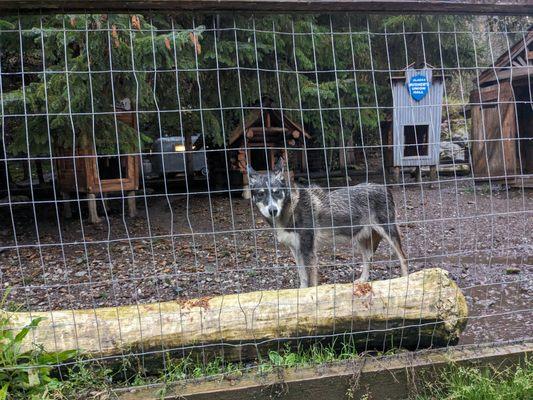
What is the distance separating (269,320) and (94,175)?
5.06 m

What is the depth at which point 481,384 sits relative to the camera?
9.39 feet

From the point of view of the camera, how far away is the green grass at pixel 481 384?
2816 millimetres

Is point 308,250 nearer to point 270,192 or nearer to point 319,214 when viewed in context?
point 319,214

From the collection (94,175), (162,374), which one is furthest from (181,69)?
(162,374)

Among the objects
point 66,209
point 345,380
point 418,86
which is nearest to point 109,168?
point 66,209

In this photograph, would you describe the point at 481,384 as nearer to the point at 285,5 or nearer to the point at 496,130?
the point at 285,5

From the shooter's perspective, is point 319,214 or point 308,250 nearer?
point 308,250

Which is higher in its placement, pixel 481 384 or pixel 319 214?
pixel 319 214

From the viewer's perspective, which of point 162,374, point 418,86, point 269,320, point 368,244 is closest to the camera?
point 162,374

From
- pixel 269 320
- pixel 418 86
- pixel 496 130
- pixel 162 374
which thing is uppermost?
pixel 418 86

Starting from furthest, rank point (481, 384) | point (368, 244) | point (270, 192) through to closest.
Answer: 1. point (368, 244)
2. point (270, 192)
3. point (481, 384)

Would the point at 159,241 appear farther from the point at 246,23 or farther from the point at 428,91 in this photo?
the point at 428,91

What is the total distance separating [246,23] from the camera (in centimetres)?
805

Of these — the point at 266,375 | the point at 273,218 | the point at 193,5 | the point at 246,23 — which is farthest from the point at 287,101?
the point at 266,375
